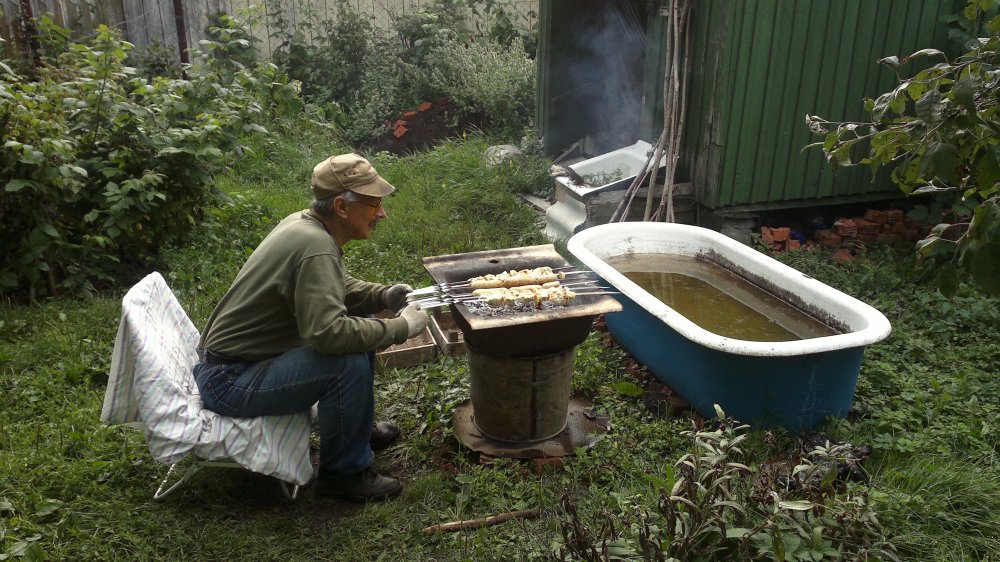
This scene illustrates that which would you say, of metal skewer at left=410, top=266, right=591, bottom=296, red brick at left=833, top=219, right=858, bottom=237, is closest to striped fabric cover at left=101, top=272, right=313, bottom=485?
metal skewer at left=410, top=266, right=591, bottom=296

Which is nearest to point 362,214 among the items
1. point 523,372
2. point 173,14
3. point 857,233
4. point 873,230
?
point 523,372

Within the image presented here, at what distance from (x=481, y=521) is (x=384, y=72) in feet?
27.2

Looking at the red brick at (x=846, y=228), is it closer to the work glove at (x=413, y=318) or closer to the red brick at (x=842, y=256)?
the red brick at (x=842, y=256)

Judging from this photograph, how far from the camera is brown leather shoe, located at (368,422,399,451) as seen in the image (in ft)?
13.4

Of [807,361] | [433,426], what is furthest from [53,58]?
[807,361]

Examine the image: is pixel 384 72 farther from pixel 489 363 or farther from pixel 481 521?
pixel 481 521

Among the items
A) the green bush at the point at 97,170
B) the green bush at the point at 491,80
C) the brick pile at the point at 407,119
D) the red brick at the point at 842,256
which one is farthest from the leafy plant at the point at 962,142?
the brick pile at the point at 407,119

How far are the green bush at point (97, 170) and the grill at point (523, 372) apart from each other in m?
2.53

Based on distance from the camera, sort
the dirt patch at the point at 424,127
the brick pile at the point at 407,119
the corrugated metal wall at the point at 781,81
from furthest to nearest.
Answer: the brick pile at the point at 407,119
the dirt patch at the point at 424,127
the corrugated metal wall at the point at 781,81

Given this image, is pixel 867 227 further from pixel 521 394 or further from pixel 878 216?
pixel 521 394

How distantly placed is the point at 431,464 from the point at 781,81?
4432mm

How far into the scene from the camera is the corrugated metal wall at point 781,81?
6273 mm

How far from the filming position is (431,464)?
3969 mm

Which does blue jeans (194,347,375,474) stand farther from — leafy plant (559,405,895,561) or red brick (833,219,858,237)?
red brick (833,219,858,237)
